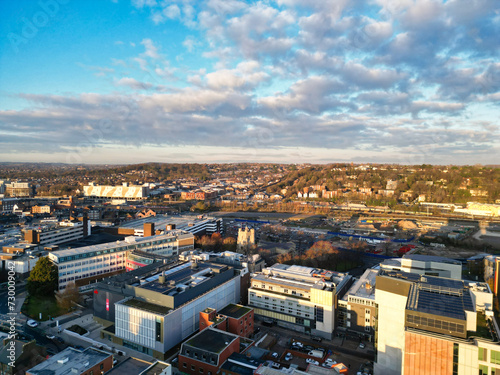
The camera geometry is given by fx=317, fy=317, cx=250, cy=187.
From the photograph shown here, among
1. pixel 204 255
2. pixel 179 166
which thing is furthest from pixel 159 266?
pixel 179 166

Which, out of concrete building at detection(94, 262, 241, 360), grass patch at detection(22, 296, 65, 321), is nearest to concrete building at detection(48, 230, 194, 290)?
grass patch at detection(22, 296, 65, 321)

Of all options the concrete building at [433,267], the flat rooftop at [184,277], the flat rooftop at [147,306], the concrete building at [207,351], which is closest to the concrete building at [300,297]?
the flat rooftop at [184,277]

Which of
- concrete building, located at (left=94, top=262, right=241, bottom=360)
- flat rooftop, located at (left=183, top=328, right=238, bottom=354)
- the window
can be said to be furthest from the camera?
concrete building, located at (left=94, top=262, right=241, bottom=360)

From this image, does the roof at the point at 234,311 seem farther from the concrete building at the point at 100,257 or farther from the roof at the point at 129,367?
the concrete building at the point at 100,257

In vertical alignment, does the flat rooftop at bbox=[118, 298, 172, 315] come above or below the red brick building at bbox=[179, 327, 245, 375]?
above

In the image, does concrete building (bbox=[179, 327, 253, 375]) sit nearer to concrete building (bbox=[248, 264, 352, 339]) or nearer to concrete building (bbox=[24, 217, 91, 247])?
concrete building (bbox=[248, 264, 352, 339])

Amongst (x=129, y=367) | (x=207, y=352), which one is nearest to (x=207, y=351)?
(x=207, y=352)

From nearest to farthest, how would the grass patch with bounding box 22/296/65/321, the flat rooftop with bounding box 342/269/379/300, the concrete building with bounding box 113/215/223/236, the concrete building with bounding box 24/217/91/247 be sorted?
the flat rooftop with bounding box 342/269/379/300, the grass patch with bounding box 22/296/65/321, the concrete building with bounding box 24/217/91/247, the concrete building with bounding box 113/215/223/236
